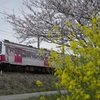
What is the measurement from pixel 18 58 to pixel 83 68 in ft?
78.2

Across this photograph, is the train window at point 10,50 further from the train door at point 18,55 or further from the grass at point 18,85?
the grass at point 18,85

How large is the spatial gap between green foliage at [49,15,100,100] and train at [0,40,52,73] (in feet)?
66.5

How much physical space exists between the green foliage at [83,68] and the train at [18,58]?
20.3 meters

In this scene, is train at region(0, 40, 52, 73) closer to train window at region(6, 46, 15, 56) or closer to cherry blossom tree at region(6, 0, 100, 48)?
train window at region(6, 46, 15, 56)

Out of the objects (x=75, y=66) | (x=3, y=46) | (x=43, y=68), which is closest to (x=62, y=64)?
(x=75, y=66)

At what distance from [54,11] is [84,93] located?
5.09 metres

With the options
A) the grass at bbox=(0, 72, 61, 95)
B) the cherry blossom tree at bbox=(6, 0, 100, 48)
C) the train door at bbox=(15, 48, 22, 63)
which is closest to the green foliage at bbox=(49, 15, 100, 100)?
the cherry blossom tree at bbox=(6, 0, 100, 48)

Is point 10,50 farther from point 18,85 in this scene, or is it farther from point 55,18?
point 55,18

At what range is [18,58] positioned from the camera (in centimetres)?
2802

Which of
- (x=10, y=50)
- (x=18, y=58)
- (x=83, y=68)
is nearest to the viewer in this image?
(x=83, y=68)

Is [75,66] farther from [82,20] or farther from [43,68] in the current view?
[43,68]

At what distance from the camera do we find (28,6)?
10.7 metres

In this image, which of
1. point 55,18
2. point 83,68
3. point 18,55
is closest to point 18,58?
point 18,55

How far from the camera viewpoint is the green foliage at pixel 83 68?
166 inches
